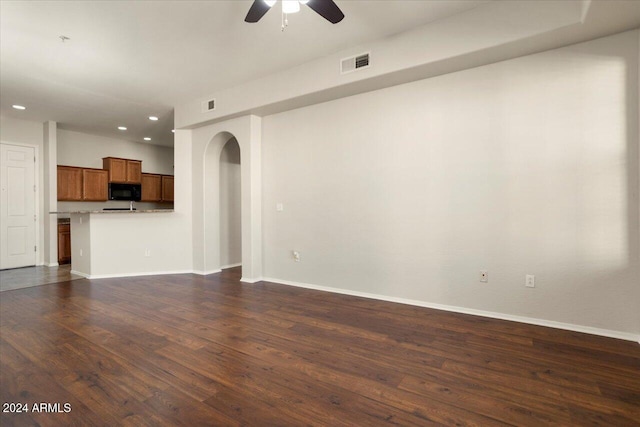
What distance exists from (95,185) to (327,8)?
710 cm

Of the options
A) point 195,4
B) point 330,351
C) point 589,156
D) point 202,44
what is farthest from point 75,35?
point 589,156

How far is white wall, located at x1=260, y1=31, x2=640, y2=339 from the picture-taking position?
8.91 feet

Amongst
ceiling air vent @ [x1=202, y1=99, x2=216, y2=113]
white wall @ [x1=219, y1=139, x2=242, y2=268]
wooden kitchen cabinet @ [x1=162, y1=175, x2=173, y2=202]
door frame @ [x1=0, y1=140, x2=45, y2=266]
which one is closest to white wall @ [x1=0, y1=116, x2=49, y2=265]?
door frame @ [x1=0, y1=140, x2=45, y2=266]

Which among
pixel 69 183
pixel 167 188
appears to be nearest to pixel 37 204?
pixel 69 183

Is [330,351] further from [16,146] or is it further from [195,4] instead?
[16,146]

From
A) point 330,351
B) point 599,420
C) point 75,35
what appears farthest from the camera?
point 75,35

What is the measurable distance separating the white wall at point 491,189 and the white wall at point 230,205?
1987 millimetres

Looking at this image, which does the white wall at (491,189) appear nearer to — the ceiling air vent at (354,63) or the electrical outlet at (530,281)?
the electrical outlet at (530,281)

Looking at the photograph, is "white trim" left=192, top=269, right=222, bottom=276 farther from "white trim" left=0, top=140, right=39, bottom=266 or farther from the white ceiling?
"white trim" left=0, top=140, right=39, bottom=266

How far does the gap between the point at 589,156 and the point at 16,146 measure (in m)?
8.79

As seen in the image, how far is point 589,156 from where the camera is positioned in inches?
110

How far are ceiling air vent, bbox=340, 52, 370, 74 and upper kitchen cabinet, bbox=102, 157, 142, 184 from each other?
6.25 metres

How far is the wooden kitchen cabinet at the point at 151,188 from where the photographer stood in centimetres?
800

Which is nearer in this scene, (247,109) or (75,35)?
(75,35)
